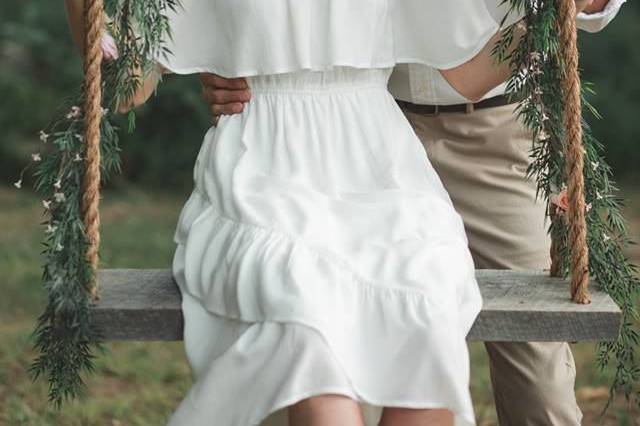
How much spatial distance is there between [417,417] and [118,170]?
822 millimetres

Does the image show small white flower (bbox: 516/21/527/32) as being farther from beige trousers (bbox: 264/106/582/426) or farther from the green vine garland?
beige trousers (bbox: 264/106/582/426)

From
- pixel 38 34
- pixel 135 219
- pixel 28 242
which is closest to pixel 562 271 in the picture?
pixel 28 242

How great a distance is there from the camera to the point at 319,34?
2816mm

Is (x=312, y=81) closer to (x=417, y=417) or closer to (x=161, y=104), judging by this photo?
(x=417, y=417)

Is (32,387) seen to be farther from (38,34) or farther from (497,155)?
(38,34)

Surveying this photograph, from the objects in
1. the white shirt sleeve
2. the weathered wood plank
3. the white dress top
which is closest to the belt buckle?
the white shirt sleeve

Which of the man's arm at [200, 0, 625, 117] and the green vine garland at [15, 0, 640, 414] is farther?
the man's arm at [200, 0, 625, 117]

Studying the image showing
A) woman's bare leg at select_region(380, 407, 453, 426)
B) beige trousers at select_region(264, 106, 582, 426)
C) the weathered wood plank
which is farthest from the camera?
beige trousers at select_region(264, 106, 582, 426)

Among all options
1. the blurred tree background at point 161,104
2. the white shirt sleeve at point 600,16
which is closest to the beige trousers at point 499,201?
the white shirt sleeve at point 600,16

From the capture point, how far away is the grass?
4.62 meters

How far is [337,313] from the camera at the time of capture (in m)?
2.51

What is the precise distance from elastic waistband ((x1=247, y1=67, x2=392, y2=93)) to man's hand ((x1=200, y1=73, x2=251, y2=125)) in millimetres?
23

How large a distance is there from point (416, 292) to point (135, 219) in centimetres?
600

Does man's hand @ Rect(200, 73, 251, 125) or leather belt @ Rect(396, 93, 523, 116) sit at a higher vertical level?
man's hand @ Rect(200, 73, 251, 125)
